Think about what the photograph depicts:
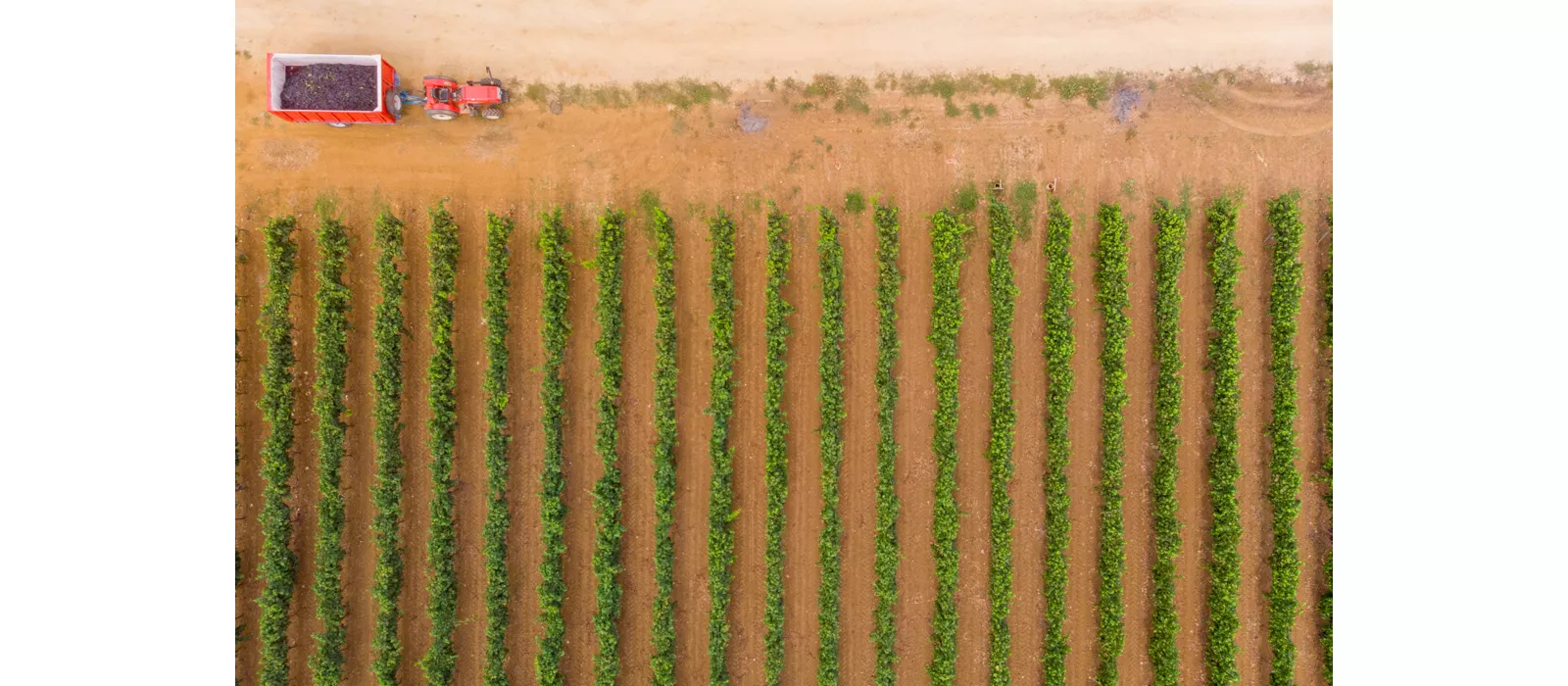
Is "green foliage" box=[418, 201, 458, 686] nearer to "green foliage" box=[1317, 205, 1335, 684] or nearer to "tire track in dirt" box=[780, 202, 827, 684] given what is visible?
"tire track in dirt" box=[780, 202, 827, 684]

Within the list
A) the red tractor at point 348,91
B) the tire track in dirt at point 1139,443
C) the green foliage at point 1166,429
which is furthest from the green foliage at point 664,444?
the green foliage at point 1166,429

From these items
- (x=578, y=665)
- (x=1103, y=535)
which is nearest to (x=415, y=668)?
(x=578, y=665)

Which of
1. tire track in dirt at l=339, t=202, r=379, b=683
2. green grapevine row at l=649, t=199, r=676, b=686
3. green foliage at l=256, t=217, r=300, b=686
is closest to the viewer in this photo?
green foliage at l=256, t=217, r=300, b=686

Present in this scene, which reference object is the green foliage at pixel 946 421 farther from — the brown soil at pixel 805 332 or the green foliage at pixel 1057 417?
the green foliage at pixel 1057 417

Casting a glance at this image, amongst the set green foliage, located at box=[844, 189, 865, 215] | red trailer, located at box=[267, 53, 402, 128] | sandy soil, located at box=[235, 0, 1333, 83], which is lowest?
green foliage, located at box=[844, 189, 865, 215]

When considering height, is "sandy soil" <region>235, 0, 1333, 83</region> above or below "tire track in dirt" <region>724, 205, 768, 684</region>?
above

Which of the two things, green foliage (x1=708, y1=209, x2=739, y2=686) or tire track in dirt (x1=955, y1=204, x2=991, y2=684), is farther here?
tire track in dirt (x1=955, y1=204, x2=991, y2=684)

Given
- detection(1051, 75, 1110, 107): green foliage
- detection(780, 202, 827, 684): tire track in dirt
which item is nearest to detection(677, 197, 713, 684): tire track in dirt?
detection(780, 202, 827, 684): tire track in dirt

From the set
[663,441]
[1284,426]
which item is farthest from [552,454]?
[1284,426]
